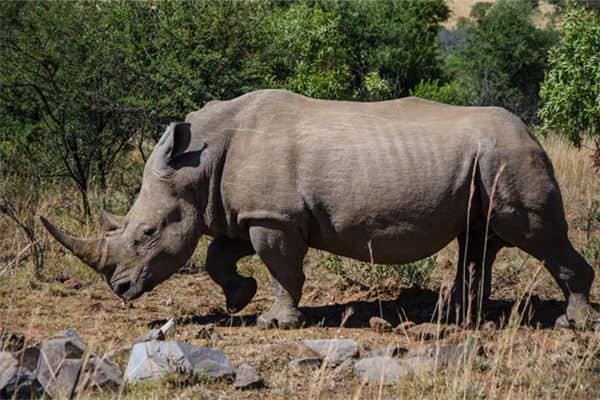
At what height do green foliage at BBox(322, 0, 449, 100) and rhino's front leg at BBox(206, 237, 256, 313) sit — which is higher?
green foliage at BBox(322, 0, 449, 100)

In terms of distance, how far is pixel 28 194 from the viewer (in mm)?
11453

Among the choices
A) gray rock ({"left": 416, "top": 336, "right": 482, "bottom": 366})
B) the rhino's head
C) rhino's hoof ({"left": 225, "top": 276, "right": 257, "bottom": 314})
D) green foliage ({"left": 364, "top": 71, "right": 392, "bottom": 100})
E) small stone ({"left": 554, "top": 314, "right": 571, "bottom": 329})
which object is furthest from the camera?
green foliage ({"left": 364, "top": 71, "right": 392, "bottom": 100})

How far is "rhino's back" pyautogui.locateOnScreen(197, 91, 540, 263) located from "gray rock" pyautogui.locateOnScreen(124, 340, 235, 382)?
1.87 m

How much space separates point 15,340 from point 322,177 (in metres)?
2.56

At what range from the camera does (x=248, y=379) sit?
611cm

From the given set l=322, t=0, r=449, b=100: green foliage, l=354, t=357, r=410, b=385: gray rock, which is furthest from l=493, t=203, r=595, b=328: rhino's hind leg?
l=322, t=0, r=449, b=100: green foliage

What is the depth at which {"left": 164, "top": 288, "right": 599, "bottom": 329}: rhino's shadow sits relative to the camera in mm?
8336

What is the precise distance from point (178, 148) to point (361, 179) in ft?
4.90

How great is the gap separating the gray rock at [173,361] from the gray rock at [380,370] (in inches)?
30.9

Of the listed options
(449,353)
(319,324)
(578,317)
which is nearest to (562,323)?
(578,317)

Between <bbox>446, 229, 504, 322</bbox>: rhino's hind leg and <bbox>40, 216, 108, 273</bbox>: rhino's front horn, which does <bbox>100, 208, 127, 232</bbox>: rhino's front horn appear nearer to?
<bbox>40, 216, 108, 273</bbox>: rhino's front horn

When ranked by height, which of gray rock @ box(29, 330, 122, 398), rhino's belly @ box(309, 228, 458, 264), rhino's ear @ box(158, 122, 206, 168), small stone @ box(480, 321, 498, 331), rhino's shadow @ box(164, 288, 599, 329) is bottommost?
rhino's shadow @ box(164, 288, 599, 329)

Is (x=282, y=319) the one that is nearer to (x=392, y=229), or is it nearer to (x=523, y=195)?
(x=392, y=229)

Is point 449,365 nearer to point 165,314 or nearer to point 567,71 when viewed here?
point 165,314
